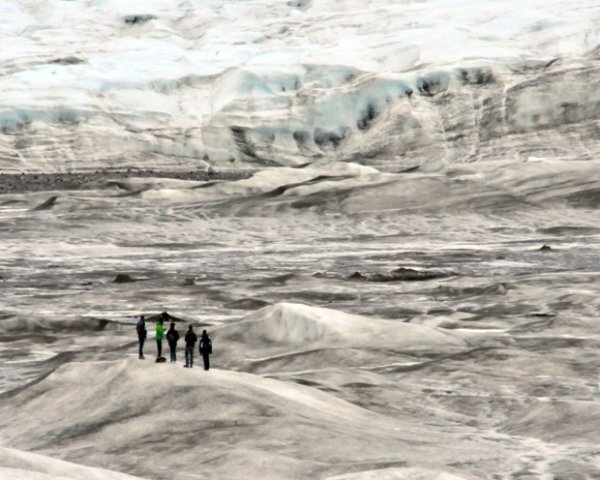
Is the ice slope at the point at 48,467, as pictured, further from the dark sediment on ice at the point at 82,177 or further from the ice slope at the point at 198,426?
the dark sediment on ice at the point at 82,177

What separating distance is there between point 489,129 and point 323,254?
5568cm

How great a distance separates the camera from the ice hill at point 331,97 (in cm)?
11781

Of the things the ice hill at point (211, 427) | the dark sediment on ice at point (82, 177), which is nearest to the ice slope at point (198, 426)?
the ice hill at point (211, 427)

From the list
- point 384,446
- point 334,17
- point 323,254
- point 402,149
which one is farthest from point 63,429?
point 334,17

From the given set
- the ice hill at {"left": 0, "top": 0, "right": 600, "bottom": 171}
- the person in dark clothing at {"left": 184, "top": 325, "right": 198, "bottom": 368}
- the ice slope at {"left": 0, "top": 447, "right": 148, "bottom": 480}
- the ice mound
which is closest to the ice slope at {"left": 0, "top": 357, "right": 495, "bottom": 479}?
the person in dark clothing at {"left": 184, "top": 325, "right": 198, "bottom": 368}

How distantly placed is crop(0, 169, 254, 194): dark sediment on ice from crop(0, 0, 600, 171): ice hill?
4305 millimetres

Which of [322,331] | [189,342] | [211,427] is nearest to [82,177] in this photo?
[322,331]

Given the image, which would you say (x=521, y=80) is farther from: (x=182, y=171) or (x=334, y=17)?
(x=334, y=17)

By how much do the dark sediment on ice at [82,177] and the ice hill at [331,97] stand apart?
430 centimetres

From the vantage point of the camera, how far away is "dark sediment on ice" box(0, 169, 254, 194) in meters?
103

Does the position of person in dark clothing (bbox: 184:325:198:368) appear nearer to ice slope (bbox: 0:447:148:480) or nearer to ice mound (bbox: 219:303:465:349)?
ice slope (bbox: 0:447:148:480)

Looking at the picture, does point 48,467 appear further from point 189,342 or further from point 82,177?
point 82,177

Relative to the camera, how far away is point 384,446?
2361cm

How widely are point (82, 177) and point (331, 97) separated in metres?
25.4
